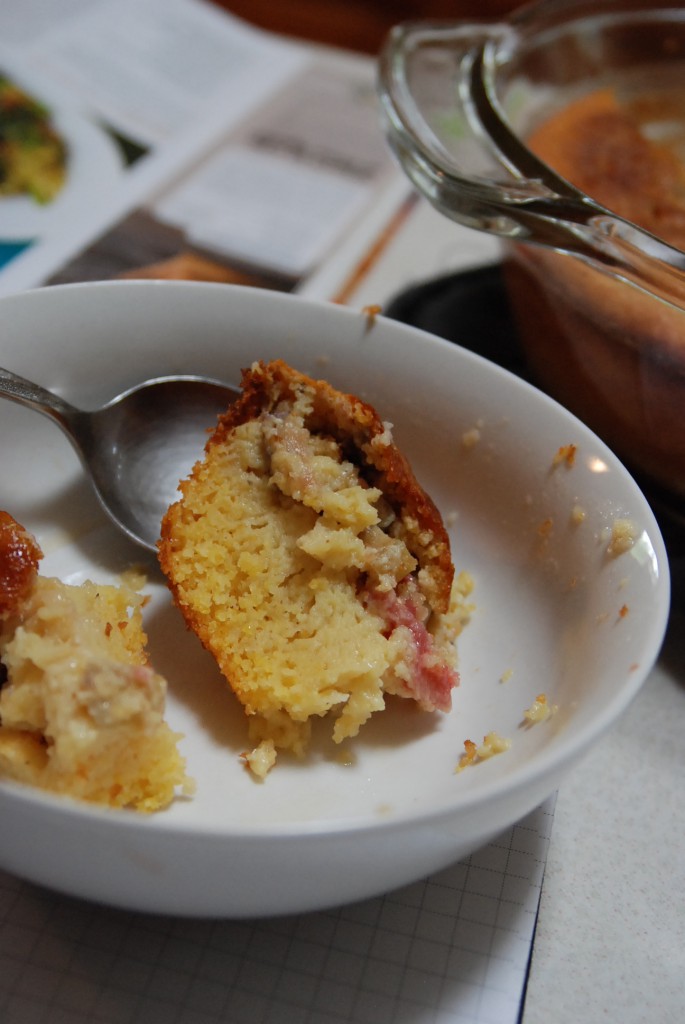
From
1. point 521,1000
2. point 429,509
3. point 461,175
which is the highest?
point 461,175

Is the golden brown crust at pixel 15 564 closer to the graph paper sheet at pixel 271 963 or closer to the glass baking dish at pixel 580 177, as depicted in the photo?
the graph paper sheet at pixel 271 963

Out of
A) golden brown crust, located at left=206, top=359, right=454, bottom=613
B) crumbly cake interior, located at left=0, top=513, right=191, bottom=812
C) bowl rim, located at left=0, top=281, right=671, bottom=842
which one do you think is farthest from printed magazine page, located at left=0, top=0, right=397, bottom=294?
bowl rim, located at left=0, top=281, right=671, bottom=842

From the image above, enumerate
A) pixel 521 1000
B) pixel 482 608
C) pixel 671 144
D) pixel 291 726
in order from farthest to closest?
pixel 671 144, pixel 482 608, pixel 291 726, pixel 521 1000

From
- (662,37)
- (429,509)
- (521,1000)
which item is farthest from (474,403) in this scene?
(662,37)

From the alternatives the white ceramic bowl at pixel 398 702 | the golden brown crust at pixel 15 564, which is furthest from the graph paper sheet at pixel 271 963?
the golden brown crust at pixel 15 564

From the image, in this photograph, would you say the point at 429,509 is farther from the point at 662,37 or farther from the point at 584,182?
the point at 662,37

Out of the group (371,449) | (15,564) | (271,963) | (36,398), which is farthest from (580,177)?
(271,963)

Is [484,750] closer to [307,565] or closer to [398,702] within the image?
[398,702]
